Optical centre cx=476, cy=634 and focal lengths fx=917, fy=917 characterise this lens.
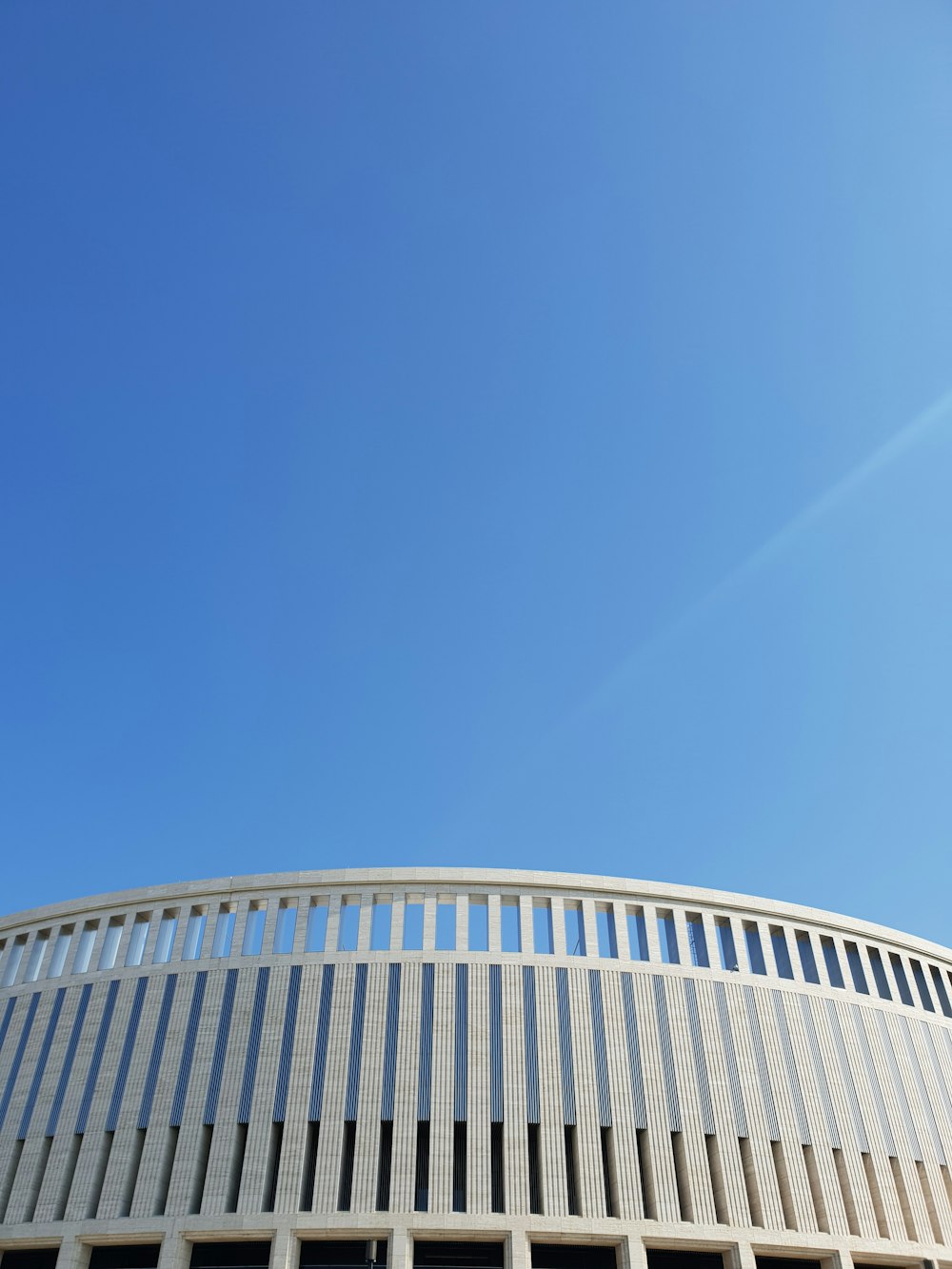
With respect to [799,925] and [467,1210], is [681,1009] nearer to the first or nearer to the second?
[799,925]

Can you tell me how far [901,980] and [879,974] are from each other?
163cm

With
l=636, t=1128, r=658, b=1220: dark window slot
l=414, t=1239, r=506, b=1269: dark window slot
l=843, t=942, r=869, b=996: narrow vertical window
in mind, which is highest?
l=843, t=942, r=869, b=996: narrow vertical window

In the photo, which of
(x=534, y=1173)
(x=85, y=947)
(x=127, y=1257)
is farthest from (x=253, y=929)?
(x=534, y=1173)

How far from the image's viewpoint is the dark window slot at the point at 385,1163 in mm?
36031

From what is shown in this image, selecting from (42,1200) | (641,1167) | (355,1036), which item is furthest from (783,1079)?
(42,1200)

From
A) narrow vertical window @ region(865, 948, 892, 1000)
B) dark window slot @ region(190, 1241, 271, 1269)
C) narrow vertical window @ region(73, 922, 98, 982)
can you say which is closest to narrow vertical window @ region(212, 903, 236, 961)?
narrow vertical window @ region(73, 922, 98, 982)

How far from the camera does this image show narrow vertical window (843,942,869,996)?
45688mm

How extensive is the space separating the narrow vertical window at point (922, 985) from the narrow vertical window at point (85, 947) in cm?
4185

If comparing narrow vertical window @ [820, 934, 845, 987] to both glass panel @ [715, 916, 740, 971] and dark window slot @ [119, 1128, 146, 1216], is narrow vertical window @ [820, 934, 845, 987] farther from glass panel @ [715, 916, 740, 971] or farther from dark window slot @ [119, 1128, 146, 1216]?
dark window slot @ [119, 1128, 146, 1216]

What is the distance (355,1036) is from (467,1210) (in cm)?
805

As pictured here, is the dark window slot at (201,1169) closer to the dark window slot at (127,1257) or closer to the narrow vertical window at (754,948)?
the dark window slot at (127,1257)

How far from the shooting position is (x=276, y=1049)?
1554 inches

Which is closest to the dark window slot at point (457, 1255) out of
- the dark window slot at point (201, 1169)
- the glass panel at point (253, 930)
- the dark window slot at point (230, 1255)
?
the dark window slot at point (230, 1255)

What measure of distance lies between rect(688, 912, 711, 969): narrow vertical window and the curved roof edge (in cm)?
84
